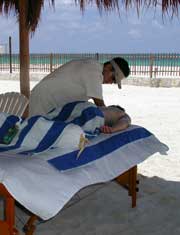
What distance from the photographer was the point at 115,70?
2.64 m

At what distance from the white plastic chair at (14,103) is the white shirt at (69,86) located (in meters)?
0.75

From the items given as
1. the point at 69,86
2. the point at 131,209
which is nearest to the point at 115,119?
the point at 69,86

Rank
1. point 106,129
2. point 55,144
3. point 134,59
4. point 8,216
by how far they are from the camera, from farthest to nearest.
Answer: point 134,59 < point 106,129 < point 55,144 < point 8,216

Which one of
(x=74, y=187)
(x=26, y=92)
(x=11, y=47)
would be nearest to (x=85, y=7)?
(x=26, y=92)

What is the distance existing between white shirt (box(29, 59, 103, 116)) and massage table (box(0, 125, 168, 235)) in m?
0.39

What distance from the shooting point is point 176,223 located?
8.32ft

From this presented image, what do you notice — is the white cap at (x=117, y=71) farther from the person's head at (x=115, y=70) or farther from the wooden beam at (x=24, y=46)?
the wooden beam at (x=24, y=46)

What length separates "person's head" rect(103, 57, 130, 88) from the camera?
8.59 feet

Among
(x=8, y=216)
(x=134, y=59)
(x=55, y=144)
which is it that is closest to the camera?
(x=8, y=216)

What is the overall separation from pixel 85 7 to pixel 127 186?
2.39 m

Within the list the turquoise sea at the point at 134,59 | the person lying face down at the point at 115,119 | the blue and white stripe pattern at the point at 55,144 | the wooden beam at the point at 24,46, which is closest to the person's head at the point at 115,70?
the person lying face down at the point at 115,119

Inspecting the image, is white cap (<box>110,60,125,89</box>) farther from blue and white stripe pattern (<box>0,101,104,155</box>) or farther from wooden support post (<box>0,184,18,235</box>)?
wooden support post (<box>0,184,18,235</box>)

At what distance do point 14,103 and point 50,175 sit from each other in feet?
6.81

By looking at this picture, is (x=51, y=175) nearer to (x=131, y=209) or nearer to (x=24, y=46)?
(x=131, y=209)
